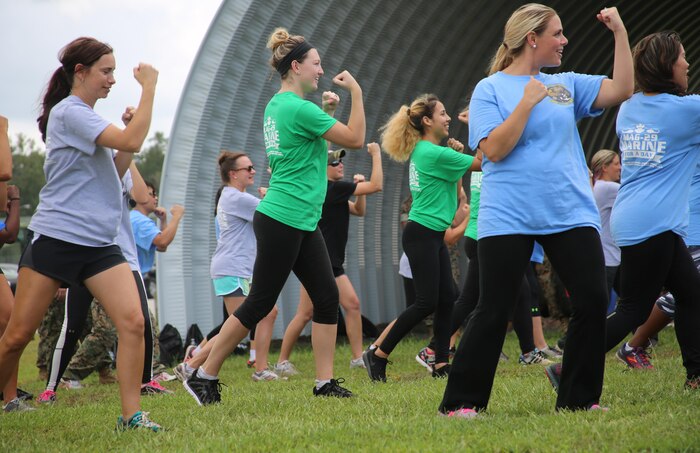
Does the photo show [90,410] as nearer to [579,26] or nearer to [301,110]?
[301,110]

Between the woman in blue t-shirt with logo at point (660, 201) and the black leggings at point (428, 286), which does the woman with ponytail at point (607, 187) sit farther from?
the woman in blue t-shirt with logo at point (660, 201)

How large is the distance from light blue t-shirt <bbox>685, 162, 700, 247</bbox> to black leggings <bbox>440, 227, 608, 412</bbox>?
1915mm

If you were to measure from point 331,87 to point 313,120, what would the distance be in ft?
26.1

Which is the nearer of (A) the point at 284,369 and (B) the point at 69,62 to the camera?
(B) the point at 69,62

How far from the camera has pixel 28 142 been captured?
316 feet

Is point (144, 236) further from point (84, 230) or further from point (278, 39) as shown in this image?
point (84, 230)

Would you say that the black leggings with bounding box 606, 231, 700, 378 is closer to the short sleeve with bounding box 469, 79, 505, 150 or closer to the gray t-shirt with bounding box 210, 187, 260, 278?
the short sleeve with bounding box 469, 79, 505, 150

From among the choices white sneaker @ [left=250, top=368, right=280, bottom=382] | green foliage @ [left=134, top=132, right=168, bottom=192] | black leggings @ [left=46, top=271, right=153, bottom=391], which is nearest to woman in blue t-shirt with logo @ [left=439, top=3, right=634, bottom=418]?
black leggings @ [left=46, top=271, right=153, bottom=391]

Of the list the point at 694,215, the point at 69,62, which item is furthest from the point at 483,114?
the point at 694,215

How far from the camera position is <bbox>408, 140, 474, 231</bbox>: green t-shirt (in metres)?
7.55

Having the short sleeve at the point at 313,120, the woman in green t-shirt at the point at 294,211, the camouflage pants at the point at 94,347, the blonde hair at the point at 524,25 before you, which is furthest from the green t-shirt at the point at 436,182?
the camouflage pants at the point at 94,347

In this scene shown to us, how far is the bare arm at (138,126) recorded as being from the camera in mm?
4793

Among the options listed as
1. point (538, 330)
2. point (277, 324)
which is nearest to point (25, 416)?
point (538, 330)

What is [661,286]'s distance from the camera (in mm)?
5598
